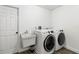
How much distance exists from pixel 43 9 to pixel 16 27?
1.59 meters

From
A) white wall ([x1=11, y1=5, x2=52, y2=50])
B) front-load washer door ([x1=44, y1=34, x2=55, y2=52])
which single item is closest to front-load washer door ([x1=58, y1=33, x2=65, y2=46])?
front-load washer door ([x1=44, y1=34, x2=55, y2=52])

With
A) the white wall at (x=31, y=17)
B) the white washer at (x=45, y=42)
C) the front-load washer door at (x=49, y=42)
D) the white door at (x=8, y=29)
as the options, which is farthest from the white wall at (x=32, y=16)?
the front-load washer door at (x=49, y=42)

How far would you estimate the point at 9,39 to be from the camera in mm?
1808

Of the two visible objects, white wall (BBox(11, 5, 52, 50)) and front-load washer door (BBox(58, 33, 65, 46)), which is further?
front-load washer door (BBox(58, 33, 65, 46))

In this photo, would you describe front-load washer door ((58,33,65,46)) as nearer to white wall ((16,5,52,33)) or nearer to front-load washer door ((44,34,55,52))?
front-load washer door ((44,34,55,52))

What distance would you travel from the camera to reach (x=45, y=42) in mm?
1680

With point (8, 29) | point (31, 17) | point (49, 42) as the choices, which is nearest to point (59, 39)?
point (49, 42)

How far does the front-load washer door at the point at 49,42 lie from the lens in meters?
1.70

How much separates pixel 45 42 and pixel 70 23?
53.7 inches

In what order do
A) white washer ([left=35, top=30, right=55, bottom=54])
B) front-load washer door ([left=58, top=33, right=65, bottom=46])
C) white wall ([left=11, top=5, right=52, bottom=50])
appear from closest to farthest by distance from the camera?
white washer ([left=35, top=30, right=55, bottom=54])
white wall ([left=11, top=5, right=52, bottom=50])
front-load washer door ([left=58, top=33, right=65, bottom=46])

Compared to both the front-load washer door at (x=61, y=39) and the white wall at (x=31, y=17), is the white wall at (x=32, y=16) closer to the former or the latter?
the white wall at (x=31, y=17)

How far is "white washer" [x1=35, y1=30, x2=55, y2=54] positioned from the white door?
0.89 m

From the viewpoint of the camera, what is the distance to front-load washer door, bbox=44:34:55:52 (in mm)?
1705
